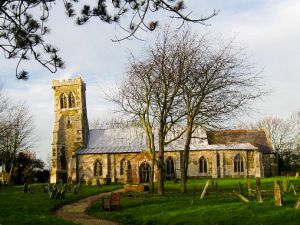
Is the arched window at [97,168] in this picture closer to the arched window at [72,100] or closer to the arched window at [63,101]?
the arched window at [72,100]

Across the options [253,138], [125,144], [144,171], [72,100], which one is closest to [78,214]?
[144,171]

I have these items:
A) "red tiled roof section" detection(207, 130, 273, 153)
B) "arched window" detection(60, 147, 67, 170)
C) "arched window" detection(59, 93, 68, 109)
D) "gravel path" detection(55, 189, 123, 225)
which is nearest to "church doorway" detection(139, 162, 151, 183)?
"red tiled roof section" detection(207, 130, 273, 153)

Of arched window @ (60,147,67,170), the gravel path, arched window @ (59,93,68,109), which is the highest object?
arched window @ (59,93,68,109)

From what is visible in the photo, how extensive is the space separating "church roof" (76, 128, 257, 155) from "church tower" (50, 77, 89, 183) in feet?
4.59

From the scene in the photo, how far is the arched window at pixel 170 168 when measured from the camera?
5141cm

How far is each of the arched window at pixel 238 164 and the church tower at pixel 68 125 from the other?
738 inches

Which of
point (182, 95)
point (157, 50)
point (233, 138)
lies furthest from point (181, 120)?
point (233, 138)

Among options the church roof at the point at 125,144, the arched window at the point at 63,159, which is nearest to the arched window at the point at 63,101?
the church roof at the point at 125,144

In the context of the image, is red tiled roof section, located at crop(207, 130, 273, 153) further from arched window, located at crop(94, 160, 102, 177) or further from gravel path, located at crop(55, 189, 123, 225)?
gravel path, located at crop(55, 189, 123, 225)

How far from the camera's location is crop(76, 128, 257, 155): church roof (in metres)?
51.4

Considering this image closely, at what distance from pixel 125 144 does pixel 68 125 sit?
8.00 metres

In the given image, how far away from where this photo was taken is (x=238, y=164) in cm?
5103

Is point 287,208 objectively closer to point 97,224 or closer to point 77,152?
point 97,224

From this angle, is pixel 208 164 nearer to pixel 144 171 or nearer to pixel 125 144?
pixel 144 171
